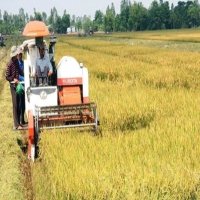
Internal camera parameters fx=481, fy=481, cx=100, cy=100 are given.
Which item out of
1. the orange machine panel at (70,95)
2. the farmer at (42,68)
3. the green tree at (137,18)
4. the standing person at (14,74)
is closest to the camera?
the orange machine panel at (70,95)

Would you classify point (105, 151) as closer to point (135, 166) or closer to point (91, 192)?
point (135, 166)

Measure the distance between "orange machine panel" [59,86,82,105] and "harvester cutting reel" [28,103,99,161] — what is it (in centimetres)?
16

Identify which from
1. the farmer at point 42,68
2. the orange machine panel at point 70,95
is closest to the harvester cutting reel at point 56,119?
the orange machine panel at point 70,95

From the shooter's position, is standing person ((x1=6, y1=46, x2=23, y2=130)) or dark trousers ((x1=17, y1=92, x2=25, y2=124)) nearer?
standing person ((x1=6, y1=46, x2=23, y2=130))

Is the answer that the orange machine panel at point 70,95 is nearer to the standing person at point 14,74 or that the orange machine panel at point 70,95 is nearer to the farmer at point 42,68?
the farmer at point 42,68

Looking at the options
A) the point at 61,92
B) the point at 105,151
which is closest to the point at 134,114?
the point at 61,92

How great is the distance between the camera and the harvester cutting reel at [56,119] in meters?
6.83

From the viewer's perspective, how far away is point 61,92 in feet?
25.2

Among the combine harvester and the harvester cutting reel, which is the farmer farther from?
the harvester cutting reel

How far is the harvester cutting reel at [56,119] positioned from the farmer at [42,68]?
654 millimetres

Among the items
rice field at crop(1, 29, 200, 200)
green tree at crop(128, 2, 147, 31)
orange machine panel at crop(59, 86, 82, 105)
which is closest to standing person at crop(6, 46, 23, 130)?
orange machine panel at crop(59, 86, 82, 105)

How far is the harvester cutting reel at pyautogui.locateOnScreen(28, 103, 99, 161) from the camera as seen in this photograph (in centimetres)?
683

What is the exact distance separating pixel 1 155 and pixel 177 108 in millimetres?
3519

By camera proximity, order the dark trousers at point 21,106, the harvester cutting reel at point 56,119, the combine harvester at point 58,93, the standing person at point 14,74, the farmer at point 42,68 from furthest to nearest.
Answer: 1. the dark trousers at point 21,106
2. the standing person at point 14,74
3. the farmer at point 42,68
4. the combine harvester at point 58,93
5. the harvester cutting reel at point 56,119
